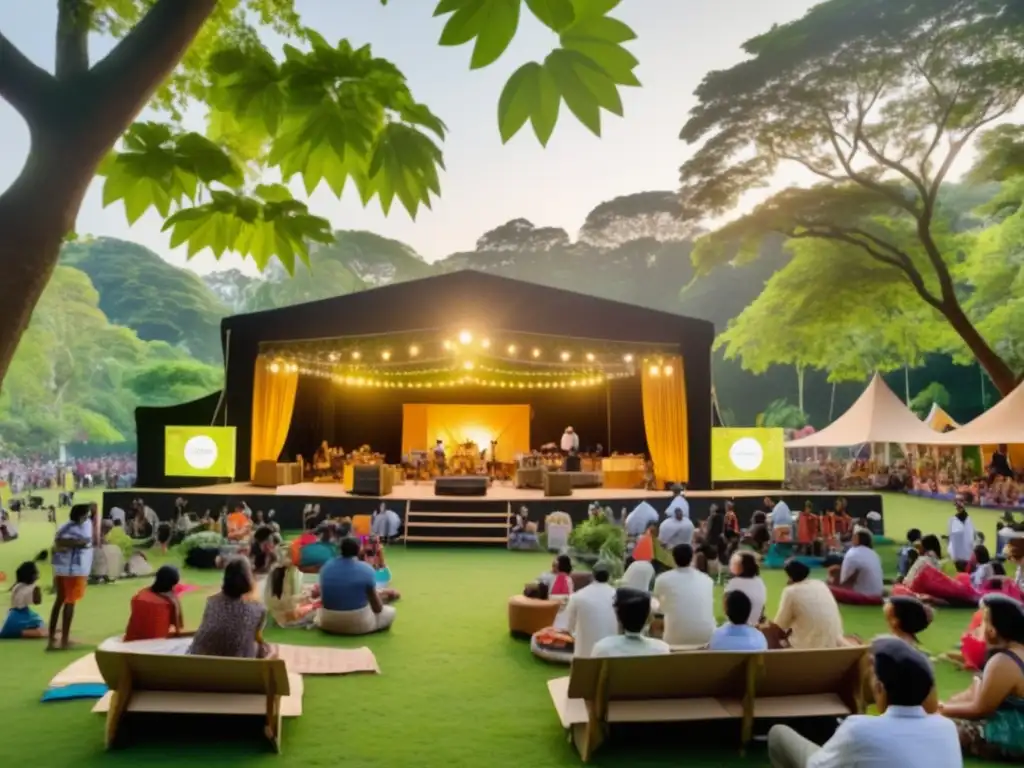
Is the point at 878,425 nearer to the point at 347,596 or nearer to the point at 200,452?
the point at 200,452

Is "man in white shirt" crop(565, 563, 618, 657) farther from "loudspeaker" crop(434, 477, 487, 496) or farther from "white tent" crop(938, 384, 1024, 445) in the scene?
"white tent" crop(938, 384, 1024, 445)

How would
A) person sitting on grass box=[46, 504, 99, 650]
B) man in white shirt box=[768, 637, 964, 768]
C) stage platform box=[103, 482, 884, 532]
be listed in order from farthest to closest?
stage platform box=[103, 482, 884, 532], person sitting on grass box=[46, 504, 99, 650], man in white shirt box=[768, 637, 964, 768]

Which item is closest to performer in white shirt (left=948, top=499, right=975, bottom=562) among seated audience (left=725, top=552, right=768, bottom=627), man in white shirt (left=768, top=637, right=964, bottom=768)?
seated audience (left=725, top=552, right=768, bottom=627)

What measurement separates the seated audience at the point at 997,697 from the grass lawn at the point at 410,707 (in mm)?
1188

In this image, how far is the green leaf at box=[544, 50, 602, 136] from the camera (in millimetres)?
1272

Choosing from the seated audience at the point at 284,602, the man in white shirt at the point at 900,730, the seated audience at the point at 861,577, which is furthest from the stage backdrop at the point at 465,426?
the man in white shirt at the point at 900,730

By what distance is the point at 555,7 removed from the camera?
4.07 feet

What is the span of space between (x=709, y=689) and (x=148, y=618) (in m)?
3.77

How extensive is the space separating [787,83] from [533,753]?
17.0 metres

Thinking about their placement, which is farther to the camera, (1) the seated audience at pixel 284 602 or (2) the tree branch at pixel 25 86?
(1) the seated audience at pixel 284 602

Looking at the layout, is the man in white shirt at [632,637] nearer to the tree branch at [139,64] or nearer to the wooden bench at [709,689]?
the wooden bench at [709,689]

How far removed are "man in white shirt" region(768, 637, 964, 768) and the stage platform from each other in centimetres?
1215

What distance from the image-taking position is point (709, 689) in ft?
14.9

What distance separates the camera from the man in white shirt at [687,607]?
5668mm
